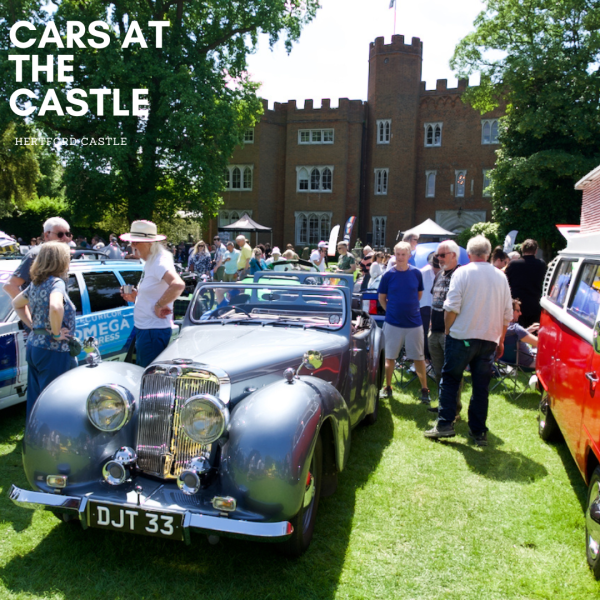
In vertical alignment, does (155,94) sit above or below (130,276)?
above

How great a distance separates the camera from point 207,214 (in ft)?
80.9

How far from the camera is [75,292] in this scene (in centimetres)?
630

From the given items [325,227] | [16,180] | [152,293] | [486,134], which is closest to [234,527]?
[152,293]

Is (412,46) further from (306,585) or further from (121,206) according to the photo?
(306,585)

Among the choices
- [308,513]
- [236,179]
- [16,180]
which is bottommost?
[308,513]

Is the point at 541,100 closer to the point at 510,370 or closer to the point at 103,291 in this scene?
the point at 510,370

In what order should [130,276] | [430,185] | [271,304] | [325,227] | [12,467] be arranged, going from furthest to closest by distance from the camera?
[325,227]
[430,185]
[130,276]
[271,304]
[12,467]

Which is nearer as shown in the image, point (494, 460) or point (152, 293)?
point (152, 293)

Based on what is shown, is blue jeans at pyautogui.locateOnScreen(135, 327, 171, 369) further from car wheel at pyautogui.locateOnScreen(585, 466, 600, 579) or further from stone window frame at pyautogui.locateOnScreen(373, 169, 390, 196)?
stone window frame at pyautogui.locateOnScreen(373, 169, 390, 196)

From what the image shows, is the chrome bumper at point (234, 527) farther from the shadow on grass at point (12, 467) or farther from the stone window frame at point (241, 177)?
the stone window frame at point (241, 177)

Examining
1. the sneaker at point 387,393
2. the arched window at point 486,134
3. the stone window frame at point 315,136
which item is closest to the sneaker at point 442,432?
the sneaker at point 387,393

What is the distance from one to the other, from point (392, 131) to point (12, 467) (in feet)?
117

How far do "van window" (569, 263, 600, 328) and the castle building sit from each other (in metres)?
31.8

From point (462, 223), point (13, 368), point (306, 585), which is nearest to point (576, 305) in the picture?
point (306, 585)
